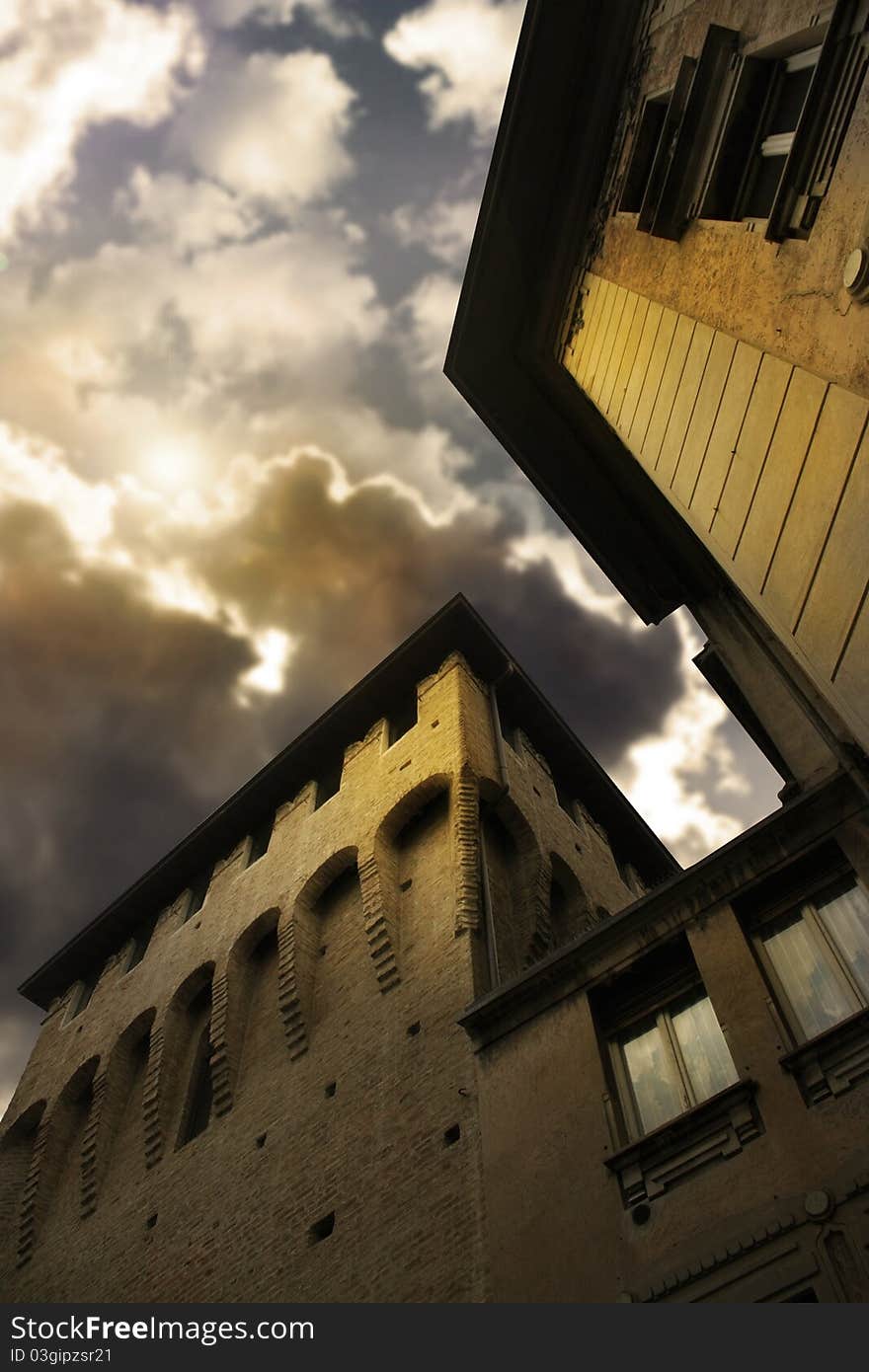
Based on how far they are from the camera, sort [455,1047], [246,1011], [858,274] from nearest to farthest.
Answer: [858,274]
[455,1047]
[246,1011]

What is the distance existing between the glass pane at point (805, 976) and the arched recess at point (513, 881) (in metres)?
3.84

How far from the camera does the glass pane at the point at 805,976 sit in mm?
7840

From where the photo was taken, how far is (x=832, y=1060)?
7301 mm

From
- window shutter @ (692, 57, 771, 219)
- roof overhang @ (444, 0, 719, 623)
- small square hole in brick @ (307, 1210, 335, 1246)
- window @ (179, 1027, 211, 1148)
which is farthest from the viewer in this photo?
window @ (179, 1027, 211, 1148)

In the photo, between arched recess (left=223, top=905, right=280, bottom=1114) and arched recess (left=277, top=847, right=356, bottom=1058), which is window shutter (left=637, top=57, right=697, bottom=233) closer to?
arched recess (left=277, top=847, right=356, bottom=1058)

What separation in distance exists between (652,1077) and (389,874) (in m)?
5.82

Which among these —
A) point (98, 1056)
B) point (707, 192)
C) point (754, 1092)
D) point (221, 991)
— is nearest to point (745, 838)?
point (754, 1092)

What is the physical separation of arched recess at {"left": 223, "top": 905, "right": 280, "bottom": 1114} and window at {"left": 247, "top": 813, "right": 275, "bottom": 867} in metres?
2.62

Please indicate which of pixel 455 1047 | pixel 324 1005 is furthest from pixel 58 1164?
pixel 455 1047

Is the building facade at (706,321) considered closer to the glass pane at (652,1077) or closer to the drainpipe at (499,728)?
the glass pane at (652,1077)

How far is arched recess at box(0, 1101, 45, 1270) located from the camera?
15.1 meters

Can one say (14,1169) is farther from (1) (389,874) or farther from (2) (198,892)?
(1) (389,874)

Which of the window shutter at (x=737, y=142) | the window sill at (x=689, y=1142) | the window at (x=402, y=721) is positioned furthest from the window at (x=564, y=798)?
the window shutter at (x=737, y=142)

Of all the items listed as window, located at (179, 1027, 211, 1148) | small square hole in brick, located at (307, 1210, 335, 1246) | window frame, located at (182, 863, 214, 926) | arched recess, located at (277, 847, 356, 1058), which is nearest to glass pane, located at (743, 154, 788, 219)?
small square hole in brick, located at (307, 1210, 335, 1246)
